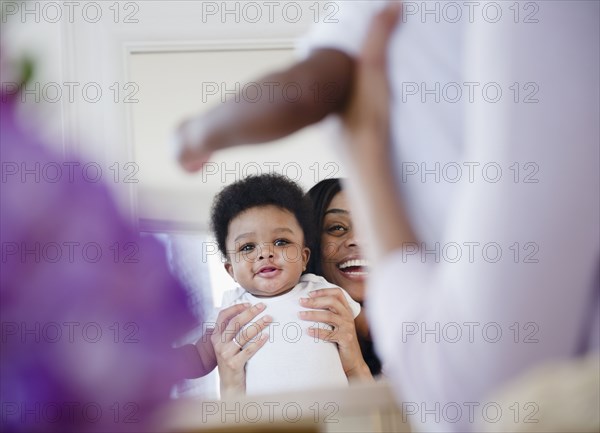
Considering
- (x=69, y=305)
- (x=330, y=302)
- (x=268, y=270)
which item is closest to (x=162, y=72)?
(x=268, y=270)

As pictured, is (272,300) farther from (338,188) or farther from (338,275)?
(338,188)

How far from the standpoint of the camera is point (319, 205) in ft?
5.08

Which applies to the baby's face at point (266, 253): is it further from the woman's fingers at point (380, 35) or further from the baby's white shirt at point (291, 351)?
the woman's fingers at point (380, 35)

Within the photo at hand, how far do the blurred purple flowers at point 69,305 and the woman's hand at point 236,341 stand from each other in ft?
4.31

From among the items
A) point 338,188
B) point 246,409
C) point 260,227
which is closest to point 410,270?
point 246,409

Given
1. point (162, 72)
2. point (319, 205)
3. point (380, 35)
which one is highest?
point (162, 72)

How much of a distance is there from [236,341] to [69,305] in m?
1.34

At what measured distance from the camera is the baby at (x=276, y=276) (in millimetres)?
1437

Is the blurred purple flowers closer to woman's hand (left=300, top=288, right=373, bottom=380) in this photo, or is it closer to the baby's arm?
the baby's arm

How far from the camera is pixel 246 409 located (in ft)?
3.51

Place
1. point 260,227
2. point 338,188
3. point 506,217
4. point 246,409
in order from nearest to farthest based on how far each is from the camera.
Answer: point 506,217 → point 246,409 → point 260,227 → point 338,188

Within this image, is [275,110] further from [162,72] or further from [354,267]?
[162,72]

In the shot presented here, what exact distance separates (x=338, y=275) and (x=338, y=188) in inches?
7.2

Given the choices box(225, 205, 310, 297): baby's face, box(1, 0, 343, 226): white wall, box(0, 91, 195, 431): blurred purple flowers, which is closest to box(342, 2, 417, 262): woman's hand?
box(0, 91, 195, 431): blurred purple flowers
